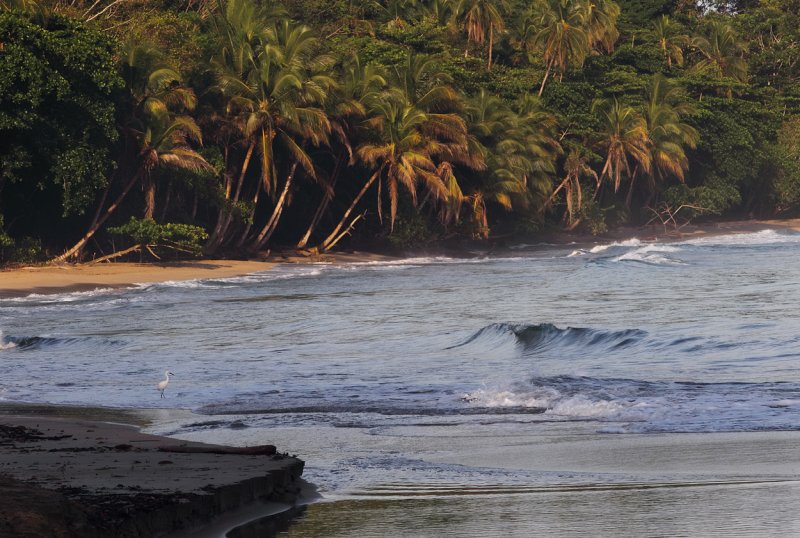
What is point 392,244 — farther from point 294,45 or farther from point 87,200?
point 87,200

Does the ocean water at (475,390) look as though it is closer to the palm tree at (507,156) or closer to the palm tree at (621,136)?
the palm tree at (507,156)

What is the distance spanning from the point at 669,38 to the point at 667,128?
43.1ft

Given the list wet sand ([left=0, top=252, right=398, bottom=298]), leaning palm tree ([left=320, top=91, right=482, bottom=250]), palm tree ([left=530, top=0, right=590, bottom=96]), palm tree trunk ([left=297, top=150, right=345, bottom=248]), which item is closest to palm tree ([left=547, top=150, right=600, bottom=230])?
palm tree ([left=530, top=0, right=590, bottom=96])

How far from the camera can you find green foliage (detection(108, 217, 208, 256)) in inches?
1239

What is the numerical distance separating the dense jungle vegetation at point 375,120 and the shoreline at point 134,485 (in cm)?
2102

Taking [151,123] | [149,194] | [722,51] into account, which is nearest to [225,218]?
[149,194]

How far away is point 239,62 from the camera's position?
3525cm

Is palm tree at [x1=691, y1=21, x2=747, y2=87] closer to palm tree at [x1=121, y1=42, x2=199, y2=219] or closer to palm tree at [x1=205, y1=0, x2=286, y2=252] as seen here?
palm tree at [x1=205, y1=0, x2=286, y2=252]

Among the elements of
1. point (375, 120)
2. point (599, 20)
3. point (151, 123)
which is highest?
point (599, 20)

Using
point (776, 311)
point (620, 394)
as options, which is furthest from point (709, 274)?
point (620, 394)

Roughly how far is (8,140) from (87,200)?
2.77m

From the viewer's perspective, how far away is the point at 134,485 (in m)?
5.20

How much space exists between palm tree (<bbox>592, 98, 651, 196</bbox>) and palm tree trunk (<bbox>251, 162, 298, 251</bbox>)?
2062 centimetres

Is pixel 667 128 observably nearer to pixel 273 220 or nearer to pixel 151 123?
pixel 273 220
